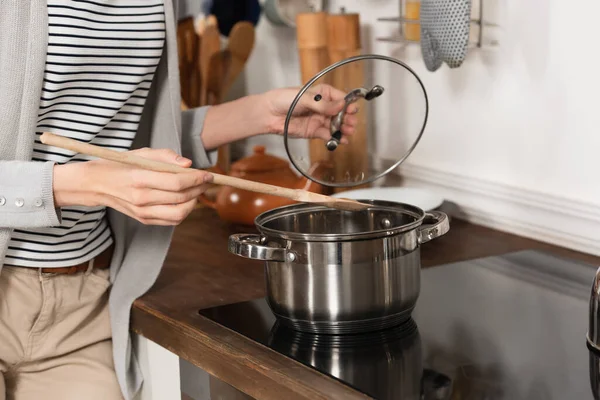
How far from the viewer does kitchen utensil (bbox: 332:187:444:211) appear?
155cm

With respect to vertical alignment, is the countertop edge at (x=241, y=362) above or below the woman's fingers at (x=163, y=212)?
below

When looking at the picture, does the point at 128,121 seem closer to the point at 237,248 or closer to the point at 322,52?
the point at 237,248

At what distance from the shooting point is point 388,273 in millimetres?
1045

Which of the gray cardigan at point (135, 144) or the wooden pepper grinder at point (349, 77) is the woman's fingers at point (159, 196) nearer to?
the gray cardigan at point (135, 144)

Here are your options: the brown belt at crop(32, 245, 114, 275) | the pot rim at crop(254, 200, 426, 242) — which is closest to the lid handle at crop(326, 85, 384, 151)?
the pot rim at crop(254, 200, 426, 242)

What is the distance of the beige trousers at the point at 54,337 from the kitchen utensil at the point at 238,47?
80 cm

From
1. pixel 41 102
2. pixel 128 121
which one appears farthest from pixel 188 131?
pixel 41 102

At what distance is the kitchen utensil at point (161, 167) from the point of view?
0.99 m

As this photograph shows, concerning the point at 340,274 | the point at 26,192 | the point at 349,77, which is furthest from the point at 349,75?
the point at 26,192

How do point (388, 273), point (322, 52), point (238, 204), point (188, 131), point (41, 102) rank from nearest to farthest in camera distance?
point (388, 273) → point (41, 102) → point (188, 131) → point (238, 204) → point (322, 52)

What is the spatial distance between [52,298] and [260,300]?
30cm

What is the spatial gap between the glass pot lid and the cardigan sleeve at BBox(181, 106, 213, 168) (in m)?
0.23

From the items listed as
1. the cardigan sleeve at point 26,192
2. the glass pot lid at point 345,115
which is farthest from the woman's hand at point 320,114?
the cardigan sleeve at point 26,192

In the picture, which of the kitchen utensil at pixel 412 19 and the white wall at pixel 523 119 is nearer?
the white wall at pixel 523 119
